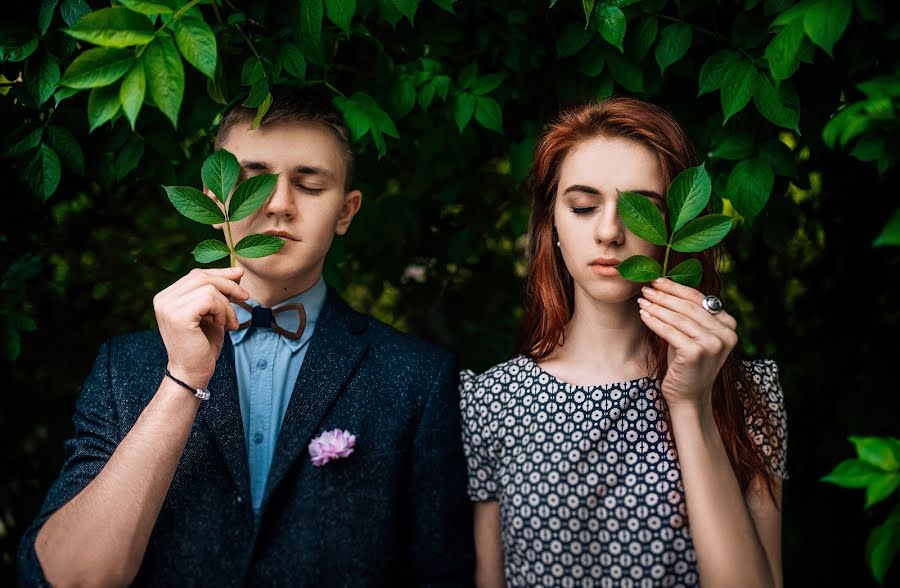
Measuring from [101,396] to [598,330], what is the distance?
140 centimetres

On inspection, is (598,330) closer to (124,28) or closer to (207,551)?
(207,551)

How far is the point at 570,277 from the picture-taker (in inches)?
→ 92.9

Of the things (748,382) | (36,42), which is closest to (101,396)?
(36,42)

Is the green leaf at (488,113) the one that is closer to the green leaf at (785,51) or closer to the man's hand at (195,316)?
the green leaf at (785,51)

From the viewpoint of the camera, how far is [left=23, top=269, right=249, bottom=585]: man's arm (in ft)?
6.04

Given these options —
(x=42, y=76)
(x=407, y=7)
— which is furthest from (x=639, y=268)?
(x=42, y=76)

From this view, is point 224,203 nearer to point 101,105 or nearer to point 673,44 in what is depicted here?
point 101,105

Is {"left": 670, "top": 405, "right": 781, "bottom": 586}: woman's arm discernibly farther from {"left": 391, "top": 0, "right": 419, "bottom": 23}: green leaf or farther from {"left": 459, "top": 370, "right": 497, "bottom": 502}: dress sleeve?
{"left": 391, "top": 0, "right": 419, "bottom": 23}: green leaf

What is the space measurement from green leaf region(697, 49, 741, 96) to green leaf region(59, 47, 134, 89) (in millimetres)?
1443

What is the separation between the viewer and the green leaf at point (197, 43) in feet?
5.48

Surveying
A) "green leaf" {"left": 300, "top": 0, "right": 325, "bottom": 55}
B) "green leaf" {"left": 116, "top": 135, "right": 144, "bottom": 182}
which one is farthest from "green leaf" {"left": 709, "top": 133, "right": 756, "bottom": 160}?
"green leaf" {"left": 116, "top": 135, "right": 144, "bottom": 182}

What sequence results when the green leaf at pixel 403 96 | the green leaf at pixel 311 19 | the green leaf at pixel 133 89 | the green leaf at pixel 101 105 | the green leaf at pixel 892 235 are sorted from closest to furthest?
the green leaf at pixel 892 235
the green leaf at pixel 133 89
the green leaf at pixel 101 105
the green leaf at pixel 311 19
the green leaf at pixel 403 96

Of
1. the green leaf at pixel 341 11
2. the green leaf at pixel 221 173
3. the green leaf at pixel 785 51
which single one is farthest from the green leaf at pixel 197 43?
the green leaf at pixel 785 51

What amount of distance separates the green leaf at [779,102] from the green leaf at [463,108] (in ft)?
2.69
